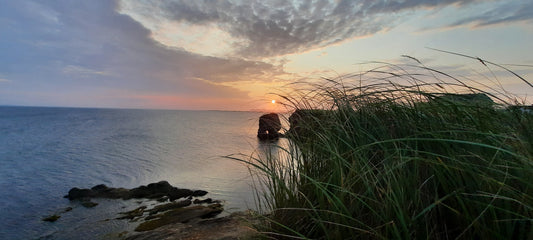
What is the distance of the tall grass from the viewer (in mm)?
1326

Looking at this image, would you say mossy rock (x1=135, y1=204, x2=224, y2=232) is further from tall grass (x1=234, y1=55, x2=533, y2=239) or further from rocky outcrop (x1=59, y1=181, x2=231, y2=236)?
tall grass (x1=234, y1=55, x2=533, y2=239)

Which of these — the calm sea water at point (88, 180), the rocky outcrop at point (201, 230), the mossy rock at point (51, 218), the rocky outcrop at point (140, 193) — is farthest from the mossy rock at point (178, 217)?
the mossy rock at point (51, 218)

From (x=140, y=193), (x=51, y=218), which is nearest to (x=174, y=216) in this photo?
(x=140, y=193)

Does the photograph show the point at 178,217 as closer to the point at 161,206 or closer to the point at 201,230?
the point at 161,206

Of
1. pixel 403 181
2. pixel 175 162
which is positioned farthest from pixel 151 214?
pixel 175 162

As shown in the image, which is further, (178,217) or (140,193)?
(140,193)

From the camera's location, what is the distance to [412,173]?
176 cm

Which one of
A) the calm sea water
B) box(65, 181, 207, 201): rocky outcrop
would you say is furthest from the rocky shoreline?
the calm sea water

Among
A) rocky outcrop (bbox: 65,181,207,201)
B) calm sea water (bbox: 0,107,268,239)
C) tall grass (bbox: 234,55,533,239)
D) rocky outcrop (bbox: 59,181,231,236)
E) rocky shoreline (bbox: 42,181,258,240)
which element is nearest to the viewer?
tall grass (bbox: 234,55,533,239)

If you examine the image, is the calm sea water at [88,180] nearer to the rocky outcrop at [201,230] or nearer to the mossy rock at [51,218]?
the mossy rock at [51,218]

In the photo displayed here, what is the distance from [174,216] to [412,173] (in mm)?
8520

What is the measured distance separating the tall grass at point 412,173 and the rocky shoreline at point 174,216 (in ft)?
2.89

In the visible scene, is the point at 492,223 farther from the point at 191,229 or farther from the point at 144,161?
the point at 144,161

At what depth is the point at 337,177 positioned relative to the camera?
2111 millimetres
